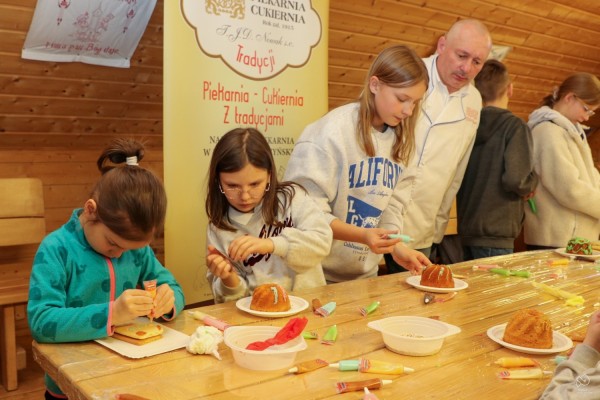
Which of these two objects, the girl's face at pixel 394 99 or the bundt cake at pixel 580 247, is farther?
the bundt cake at pixel 580 247

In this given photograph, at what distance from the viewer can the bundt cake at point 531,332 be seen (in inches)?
60.2

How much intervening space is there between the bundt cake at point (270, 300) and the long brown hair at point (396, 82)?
0.92 m

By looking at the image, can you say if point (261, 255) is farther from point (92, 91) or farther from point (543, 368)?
point (92, 91)

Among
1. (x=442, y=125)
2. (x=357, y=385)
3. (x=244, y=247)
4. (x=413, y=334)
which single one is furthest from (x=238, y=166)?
(x=442, y=125)

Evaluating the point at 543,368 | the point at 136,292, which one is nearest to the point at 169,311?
the point at 136,292

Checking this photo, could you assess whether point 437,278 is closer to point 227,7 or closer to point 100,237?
point 100,237

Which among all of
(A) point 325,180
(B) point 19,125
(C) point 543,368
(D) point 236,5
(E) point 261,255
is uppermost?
(D) point 236,5

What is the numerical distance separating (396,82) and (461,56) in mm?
956

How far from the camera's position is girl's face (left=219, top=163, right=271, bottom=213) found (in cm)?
209

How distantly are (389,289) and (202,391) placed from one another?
3.40ft

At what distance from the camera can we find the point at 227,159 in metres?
2.10

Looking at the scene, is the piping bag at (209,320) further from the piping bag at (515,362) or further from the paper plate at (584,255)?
the paper plate at (584,255)

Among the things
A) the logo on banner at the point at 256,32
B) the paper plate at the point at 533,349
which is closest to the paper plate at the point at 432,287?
the paper plate at the point at 533,349

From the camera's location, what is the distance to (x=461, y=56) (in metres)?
3.22
